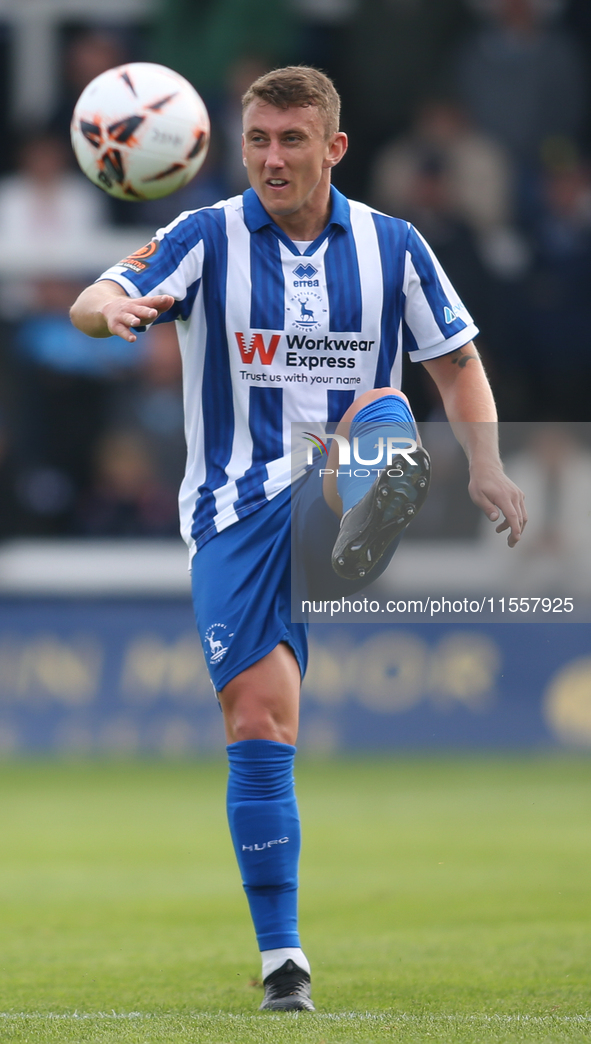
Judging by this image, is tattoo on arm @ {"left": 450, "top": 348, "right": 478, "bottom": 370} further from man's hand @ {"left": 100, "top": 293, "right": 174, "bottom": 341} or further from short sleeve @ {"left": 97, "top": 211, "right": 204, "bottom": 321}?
man's hand @ {"left": 100, "top": 293, "right": 174, "bottom": 341}

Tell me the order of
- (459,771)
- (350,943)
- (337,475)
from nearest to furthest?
(337,475)
(350,943)
(459,771)

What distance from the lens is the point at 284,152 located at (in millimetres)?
4062

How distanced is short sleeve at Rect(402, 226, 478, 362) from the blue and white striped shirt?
0.12 feet

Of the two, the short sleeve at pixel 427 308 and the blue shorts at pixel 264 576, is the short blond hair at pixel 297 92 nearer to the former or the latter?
the short sleeve at pixel 427 308

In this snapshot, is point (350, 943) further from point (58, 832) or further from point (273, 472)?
point (58, 832)

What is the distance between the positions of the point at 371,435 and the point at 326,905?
2.46m

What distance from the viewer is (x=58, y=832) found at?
7469mm

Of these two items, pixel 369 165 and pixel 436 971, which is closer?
pixel 436 971

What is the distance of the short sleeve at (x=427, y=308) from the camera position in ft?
14.1

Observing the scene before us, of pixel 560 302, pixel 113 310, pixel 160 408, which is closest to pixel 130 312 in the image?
pixel 113 310

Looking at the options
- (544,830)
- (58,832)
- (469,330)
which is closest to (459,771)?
(544,830)

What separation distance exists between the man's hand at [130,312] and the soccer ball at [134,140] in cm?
112

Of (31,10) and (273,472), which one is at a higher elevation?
(31,10)

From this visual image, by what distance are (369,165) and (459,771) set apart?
15.3ft
